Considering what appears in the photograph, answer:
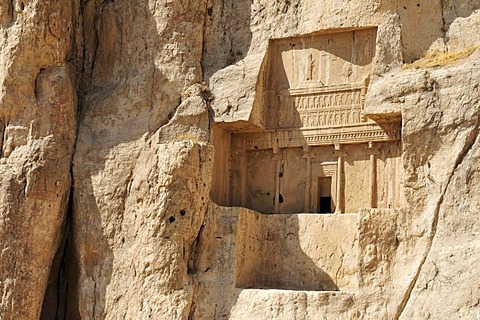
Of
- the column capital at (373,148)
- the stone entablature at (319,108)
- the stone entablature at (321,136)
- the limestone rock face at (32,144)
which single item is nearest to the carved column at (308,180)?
the stone entablature at (321,136)

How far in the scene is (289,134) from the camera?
17391mm

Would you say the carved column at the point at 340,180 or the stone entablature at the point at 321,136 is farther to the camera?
the carved column at the point at 340,180

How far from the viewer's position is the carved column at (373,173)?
16562 millimetres

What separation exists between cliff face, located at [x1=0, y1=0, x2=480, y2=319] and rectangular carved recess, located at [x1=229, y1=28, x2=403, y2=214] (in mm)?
34

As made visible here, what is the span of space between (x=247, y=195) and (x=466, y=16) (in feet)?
15.8

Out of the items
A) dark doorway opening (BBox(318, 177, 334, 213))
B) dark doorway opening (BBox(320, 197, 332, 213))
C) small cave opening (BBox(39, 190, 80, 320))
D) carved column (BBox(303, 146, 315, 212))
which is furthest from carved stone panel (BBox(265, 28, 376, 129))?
small cave opening (BBox(39, 190, 80, 320))

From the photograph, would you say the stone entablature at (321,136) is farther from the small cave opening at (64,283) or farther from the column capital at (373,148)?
the small cave opening at (64,283)

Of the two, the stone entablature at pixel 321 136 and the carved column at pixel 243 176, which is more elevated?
the stone entablature at pixel 321 136

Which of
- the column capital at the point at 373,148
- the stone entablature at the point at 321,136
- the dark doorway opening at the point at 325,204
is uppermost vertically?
the stone entablature at the point at 321,136

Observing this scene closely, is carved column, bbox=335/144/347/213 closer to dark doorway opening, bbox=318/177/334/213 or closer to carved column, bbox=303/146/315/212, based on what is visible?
dark doorway opening, bbox=318/177/334/213

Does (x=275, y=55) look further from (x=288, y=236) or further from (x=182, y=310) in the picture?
(x=182, y=310)

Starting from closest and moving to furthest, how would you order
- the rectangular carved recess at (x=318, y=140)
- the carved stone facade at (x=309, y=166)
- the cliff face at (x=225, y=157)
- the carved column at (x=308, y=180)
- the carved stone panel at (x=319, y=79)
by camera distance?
the cliff face at (x=225, y=157) → the carved stone facade at (x=309, y=166) → the rectangular carved recess at (x=318, y=140) → the carved stone panel at (x=319, y=79) → the carved column at (x=308, y=180)

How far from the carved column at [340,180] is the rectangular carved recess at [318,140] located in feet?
0.05

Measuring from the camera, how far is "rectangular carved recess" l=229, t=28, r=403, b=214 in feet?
54.8
